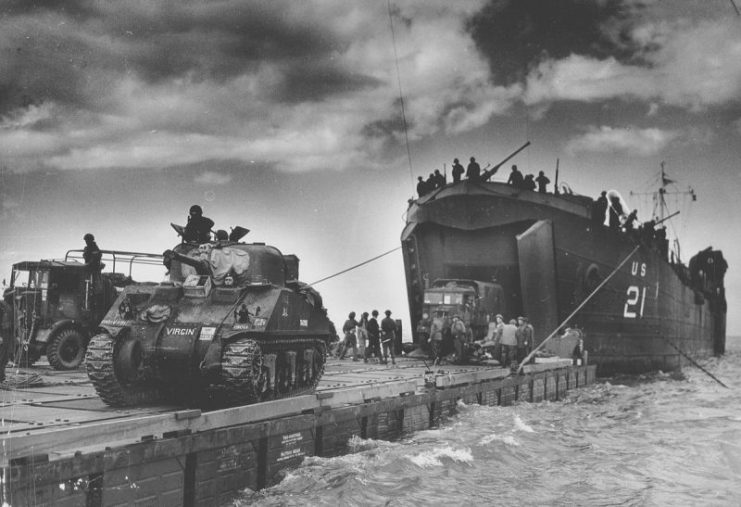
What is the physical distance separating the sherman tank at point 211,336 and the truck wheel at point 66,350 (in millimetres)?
6805

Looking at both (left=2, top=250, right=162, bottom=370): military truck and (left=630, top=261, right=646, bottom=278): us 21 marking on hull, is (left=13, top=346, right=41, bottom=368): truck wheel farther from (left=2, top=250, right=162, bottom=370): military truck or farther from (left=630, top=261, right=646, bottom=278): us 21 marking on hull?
(left=630, top=261, right=646, bottom=278): us 21 marking on hull

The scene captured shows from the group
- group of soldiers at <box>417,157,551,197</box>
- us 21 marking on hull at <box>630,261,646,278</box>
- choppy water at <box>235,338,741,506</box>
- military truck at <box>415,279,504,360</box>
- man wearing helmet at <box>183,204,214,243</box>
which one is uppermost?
group of soldiers at <box>417,157,551,197</box>

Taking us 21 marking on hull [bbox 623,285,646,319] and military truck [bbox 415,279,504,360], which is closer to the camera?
military truck [bbox 415,279,504,360]

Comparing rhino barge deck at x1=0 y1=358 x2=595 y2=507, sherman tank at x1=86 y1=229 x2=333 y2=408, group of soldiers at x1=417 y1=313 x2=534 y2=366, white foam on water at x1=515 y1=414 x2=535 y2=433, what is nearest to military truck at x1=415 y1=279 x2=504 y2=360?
group of soldiers at x1=417 y1=313 x2=534 y2=366

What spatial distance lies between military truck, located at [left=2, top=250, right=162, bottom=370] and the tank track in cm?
833

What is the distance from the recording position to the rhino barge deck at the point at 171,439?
6.33 metres

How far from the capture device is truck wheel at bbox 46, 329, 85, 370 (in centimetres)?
1655

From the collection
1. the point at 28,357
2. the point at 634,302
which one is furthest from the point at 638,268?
the point at 28,357

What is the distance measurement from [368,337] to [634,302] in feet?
A: 50.6

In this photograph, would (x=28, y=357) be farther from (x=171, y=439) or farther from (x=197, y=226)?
(x=171, y=439)

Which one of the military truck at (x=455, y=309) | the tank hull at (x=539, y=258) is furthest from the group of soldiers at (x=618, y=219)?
the military truck at (x=455, y=309)

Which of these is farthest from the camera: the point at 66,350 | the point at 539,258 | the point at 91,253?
the point at 539,258

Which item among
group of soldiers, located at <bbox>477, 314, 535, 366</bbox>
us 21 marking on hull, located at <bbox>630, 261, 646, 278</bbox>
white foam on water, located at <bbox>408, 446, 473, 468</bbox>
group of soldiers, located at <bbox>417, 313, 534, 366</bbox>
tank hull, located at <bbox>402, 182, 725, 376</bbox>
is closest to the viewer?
white foam on water, located at <bbox>408, 446, 473, 468</bbox>

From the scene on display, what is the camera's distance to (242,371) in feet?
30.4
